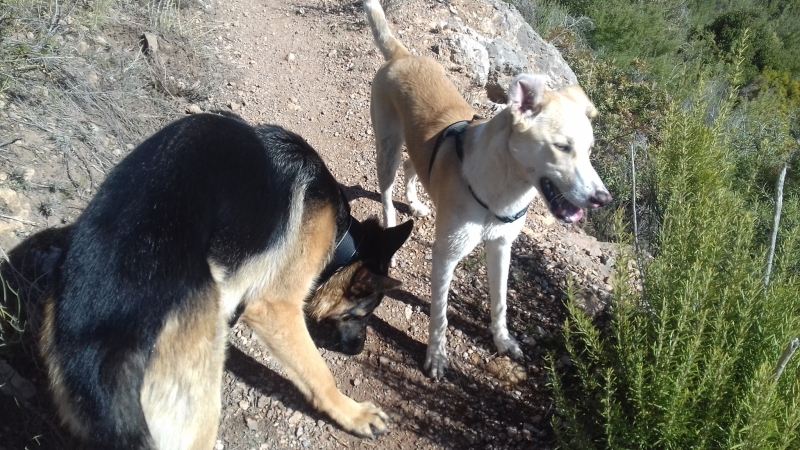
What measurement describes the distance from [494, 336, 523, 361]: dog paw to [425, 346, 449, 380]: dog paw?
378mm

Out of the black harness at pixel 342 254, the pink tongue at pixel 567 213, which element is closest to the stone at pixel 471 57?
the black harness at pixel 342 254

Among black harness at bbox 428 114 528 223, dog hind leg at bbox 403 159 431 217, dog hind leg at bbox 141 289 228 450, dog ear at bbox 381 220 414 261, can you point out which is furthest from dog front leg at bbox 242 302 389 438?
dog hind leg at bbox 403 159 431 217

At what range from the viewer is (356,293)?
2.74 m

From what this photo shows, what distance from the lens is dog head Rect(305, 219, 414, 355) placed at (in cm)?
272

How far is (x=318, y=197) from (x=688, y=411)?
189 cm

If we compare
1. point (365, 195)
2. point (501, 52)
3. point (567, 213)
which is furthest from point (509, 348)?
point (501, 52)

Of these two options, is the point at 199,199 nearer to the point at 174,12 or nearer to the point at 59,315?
the point at 59,315

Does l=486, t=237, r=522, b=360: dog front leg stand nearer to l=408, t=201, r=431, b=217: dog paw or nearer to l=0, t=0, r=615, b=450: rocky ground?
l=0, t=0, r=615, b=450: rocky ground

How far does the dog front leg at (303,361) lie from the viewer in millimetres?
2369

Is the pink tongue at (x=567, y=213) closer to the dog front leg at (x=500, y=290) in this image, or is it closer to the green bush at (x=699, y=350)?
the green bush at (x=699, y=350)

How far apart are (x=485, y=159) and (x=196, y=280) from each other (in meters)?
1.47

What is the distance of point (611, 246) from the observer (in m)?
4.17

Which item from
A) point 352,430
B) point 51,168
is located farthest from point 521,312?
point 51,168

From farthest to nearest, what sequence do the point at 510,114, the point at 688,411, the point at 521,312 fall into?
the point at 521,312, the point at 510,114, the point at 688,411
